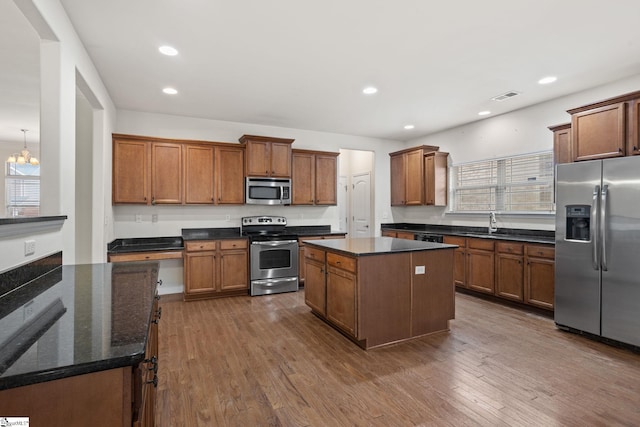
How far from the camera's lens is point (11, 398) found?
76cm

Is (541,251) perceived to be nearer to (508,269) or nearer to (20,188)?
(508,269)

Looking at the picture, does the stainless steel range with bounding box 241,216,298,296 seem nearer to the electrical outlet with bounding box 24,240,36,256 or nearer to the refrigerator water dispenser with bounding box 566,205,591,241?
the electrical outlet with bounding box 24,240,36,256

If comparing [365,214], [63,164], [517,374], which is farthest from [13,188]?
[517,374]

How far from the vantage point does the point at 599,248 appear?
3127 millimetres

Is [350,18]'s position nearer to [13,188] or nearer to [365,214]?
[365,214]

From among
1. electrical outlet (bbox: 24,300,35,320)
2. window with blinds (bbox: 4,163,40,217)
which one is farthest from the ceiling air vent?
window with blinds (bbox: 4,163,40,217)

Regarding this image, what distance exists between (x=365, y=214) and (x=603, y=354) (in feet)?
14.9

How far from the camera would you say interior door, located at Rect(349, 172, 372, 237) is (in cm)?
688

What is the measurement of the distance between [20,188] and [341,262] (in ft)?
26.2

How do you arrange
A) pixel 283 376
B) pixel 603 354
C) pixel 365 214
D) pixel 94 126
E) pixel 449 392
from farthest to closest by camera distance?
1. pixel 365 214
2. pixel 94 126
3. pixel 603 354
4. pixel 283 376
5. pixel 449 392

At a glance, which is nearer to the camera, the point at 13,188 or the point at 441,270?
the point at 441,270

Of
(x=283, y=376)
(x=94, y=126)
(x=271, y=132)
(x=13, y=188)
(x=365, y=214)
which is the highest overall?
(x=271, y=132)

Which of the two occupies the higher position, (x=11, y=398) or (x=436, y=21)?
(x=436, y=21)

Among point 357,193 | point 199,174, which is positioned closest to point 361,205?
point 357,193
